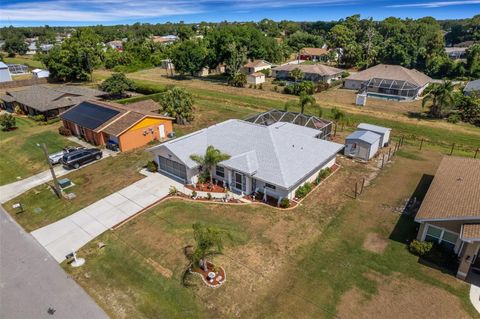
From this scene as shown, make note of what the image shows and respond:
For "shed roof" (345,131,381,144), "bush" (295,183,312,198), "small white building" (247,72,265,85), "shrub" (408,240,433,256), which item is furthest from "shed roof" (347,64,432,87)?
A: "shrub" (408,240,433,256)

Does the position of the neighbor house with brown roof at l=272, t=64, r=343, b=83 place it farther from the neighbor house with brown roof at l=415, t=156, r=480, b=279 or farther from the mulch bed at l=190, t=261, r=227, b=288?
the mulch bed at l=190, t=261, r=227, b=288

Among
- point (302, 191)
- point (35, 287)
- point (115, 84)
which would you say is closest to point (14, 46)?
point (115, 84)

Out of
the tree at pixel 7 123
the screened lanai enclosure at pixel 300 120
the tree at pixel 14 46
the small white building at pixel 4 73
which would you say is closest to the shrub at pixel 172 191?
the screened lanai enclosure at pixel 300 120

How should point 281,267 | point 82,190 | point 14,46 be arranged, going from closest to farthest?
point 281,267 < point 82,190 < point 14,46

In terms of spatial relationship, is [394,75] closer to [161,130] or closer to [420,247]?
[161,130]

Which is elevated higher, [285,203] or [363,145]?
[363,145]

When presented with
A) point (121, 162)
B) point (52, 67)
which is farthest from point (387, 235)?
point (52, 67)

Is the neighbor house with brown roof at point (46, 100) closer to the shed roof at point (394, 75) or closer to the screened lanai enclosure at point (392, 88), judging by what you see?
the screened lanai enclosure at point (392, 88)
